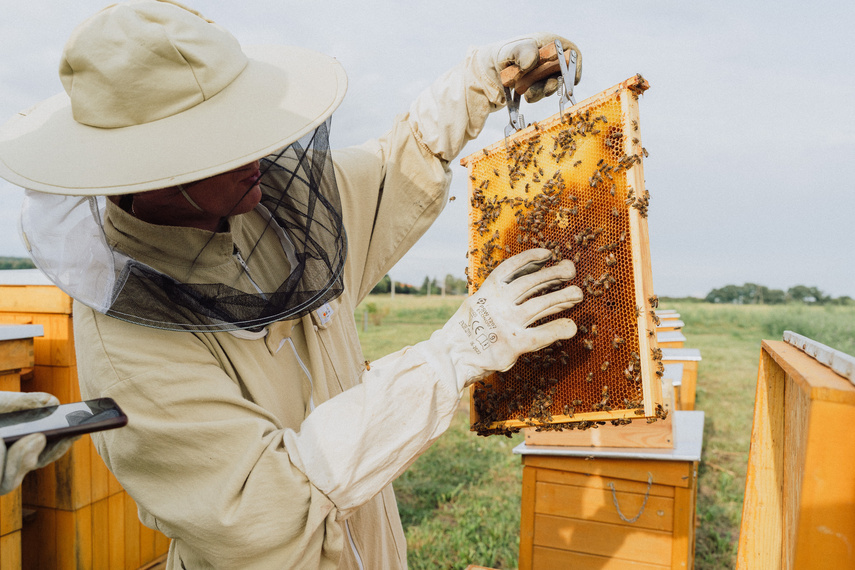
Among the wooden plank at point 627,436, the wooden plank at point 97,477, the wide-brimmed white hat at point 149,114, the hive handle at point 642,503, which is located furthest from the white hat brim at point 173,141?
the hive handle at point 642,503

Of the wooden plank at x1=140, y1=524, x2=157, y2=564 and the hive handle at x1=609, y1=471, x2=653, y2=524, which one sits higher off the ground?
the hive handle at x1=609, y1=471, x2=653, y2=524

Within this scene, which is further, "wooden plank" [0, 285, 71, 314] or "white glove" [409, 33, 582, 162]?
"wooden plank" [0, 285, 71, 314]

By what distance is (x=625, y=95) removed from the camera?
207cm

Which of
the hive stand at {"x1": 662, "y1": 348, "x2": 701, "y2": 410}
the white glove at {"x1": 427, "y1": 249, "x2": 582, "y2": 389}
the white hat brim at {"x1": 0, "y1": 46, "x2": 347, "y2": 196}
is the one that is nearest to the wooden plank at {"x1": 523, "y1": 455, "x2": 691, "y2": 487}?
the white glove at {"x1": 427, "y1": 249, "x2": 582, "y2": 389}

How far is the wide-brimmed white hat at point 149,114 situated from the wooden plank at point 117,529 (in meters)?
3.46

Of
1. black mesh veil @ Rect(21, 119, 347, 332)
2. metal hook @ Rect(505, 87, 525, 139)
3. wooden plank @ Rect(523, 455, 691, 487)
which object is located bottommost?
wooden plank @ Rect(523, 455, 691, 487)

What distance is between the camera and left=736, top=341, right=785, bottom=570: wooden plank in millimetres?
1912

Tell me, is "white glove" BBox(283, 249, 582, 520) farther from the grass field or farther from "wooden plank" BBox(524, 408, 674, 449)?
the grass field

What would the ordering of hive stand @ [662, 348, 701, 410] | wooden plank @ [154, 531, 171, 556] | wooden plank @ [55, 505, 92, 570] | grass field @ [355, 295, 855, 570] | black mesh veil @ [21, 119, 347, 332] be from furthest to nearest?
hive stand @ [662, 348, 701, 410]
grass field @ [355, 295, 855, 570]
wooden plank @ [154, 531, 171, 556]
wooden plank @ [55, 505, 92, 570]
black mesh veil @ [21, 119, 347, 332]

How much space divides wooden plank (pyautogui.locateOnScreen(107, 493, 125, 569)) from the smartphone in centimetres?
347

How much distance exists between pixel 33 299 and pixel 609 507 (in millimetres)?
4584

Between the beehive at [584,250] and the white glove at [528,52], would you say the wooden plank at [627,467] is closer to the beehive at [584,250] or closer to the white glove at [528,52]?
the beehive at [584,250]

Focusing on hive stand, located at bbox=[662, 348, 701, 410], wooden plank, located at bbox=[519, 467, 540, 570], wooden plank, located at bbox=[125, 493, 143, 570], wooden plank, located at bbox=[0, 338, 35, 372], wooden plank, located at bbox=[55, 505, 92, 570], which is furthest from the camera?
hive stand, located at bbox=[662, 348, 701, 410]

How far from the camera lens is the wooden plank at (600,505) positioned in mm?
3994
